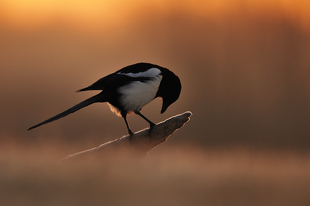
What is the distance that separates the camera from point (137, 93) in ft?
14.4

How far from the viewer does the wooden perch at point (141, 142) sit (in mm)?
4152

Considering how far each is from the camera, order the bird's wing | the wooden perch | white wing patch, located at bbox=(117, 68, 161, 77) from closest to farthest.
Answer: the wooden perch
the bird's wing
white wing patch, located at bbox=(117, 68, 161, 77)

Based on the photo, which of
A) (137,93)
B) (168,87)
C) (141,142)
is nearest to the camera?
(141,142)

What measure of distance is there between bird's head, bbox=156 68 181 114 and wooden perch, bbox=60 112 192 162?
2.37ft

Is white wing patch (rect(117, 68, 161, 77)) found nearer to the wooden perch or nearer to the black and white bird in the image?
the black and white bird

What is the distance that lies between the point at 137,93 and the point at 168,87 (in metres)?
0.66

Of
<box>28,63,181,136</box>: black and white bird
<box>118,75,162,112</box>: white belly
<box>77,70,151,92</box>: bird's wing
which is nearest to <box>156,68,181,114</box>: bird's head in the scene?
<box>28,63,181,136</box>: black and white bird

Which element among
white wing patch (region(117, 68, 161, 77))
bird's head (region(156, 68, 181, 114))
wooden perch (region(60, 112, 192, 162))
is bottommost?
wooden perch (region(60, 112, 192, 162))

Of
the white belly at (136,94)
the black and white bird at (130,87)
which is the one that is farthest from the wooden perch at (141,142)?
the white belly at (136,94)

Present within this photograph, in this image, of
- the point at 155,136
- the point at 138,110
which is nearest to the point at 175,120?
the point at 155,136

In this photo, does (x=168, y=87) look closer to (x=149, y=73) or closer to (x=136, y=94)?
(x=149, y=73)

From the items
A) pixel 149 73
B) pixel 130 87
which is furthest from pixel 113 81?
pixel 149 73

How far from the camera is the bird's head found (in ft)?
15.5

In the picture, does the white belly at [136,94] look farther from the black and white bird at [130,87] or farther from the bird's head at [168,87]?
the bird's head at [168,87]
